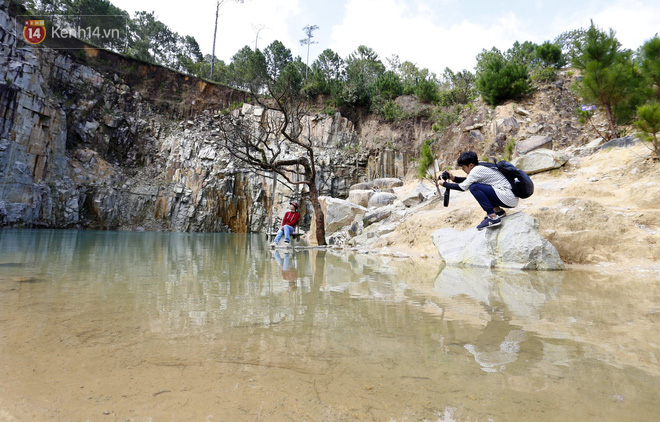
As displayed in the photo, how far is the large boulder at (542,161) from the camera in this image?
8.00 meters

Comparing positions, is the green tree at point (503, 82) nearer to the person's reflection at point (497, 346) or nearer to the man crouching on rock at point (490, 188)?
the man crouching on rock at point (490, 188)

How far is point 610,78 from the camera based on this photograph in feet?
29.8

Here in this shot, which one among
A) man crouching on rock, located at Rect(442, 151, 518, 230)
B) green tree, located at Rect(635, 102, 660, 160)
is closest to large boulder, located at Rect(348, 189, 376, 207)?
green tree, located at Rect(635, 102, 660, 160)

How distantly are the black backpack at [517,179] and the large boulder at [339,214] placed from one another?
6.71 meters

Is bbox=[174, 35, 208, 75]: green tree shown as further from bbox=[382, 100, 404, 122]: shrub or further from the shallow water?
the shallow water

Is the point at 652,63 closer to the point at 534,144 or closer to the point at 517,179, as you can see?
the point at 534,144

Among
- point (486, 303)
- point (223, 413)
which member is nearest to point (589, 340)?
point (486, 303)

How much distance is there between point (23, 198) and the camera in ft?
63.2

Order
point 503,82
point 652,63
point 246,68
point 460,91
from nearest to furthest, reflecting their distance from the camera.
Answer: point 652,63 → point 503,82 → point 460,91 → point 246,68

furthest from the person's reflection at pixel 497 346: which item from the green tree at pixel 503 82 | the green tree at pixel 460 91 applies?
the green tree at pixel 460 91

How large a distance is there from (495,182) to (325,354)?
387 cm

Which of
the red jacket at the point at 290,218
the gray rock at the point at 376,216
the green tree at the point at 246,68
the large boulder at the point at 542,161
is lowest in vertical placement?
the red jacket at the point at 290,218

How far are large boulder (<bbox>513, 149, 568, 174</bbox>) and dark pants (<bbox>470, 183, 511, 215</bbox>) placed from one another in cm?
485

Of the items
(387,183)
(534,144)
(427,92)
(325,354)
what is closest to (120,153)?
(387,183)
